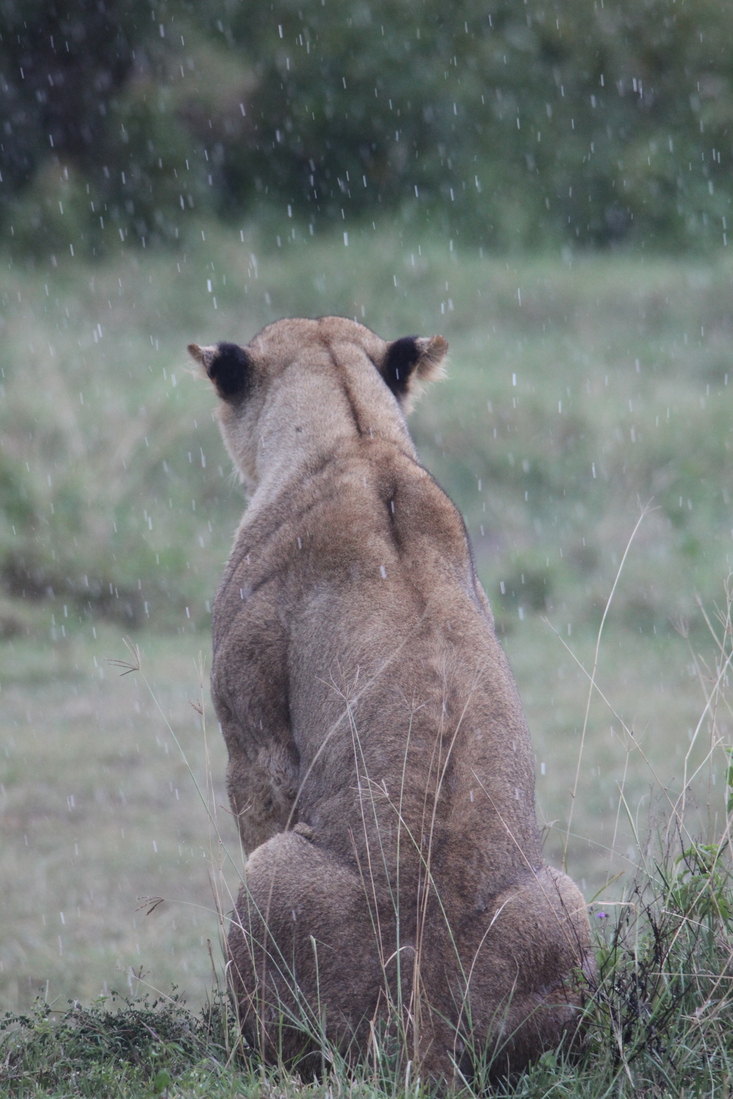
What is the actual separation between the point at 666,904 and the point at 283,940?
3.36 feet

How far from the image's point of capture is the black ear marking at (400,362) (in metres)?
4.35

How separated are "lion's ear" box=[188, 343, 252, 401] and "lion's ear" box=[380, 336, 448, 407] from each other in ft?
1.61

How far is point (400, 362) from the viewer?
172 inches

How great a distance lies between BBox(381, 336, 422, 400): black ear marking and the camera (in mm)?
4350

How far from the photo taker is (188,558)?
10141mm

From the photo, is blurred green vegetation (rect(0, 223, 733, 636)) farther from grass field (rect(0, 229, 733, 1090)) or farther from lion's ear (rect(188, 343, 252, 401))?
lion's ear (rect(188, 343, 252, 401))

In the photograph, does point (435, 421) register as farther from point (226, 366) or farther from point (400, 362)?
point (226, 366)

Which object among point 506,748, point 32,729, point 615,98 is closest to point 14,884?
point 32,729

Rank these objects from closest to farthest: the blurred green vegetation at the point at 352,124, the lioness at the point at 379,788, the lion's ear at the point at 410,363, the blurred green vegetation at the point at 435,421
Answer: the lioness at the point at 379,788, the lion's ear at the point at 410,363, the blurred green vegetation at the point at 435,421, the blurred green vegetation at the point at 352,124

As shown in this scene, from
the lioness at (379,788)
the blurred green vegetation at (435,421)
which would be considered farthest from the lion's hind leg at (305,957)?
the blurred green vegetation at (435,421)

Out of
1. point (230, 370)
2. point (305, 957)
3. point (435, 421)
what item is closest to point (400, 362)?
point (230, 370)

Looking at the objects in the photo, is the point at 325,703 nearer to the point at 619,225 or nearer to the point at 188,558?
Result: the point at 188,558

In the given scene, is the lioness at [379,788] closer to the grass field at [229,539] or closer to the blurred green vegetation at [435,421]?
the grass field at [229,539]

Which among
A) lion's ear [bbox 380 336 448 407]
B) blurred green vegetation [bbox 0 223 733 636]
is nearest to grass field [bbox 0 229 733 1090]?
blurred green vegetation [bbox 0 223 733 636]
